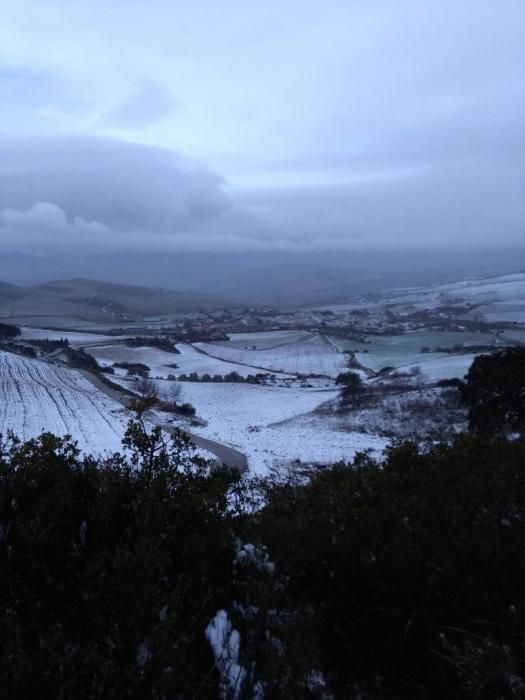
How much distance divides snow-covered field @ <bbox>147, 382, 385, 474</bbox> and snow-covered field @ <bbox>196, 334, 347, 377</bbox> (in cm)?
1302

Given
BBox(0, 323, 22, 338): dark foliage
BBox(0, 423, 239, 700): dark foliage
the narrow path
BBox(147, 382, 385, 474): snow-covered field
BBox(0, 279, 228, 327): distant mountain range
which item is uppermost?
BBox(0, 279, 228, 327): distant mountain range

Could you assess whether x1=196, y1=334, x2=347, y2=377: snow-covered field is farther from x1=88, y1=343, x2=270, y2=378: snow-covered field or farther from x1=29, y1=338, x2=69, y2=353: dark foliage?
x1=29, y1=338, x2=69, y2=353: dark foliage

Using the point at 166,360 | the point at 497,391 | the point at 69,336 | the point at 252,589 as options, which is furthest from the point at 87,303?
the point at 252,589

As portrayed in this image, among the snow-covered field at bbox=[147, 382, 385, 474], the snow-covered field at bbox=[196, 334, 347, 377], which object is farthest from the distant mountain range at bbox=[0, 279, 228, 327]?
the snow-covered field at bbox=[147, 382, 385, 474]

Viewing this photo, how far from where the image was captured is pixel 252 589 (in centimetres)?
332

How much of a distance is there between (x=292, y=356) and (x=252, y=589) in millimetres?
55783

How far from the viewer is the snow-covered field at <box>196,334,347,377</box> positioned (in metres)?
51.8

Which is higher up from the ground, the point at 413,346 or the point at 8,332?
the point at 8,332

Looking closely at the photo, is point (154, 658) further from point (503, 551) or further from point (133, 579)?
point (503, 551)

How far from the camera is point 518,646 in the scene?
8.32ft

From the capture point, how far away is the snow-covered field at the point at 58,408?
19.6 m

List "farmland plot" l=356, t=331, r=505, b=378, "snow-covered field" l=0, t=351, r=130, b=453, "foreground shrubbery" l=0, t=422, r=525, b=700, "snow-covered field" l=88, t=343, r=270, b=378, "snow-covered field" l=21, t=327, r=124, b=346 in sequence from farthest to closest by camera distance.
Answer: "snow-covered field" l=21, t=327, r=124, b=346 < "farmland plot" l=356, t=331, r=505, b=378 < "snow-covered field" l=88, t=343, r=270, b=378 < "snow-covered field" l=0, t=351, r=130, b=453 < "foreground shrubbery" l=0, t=422, r=525, b=700

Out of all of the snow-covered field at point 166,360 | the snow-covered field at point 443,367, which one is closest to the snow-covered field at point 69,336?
the snow-covered field at point 166,360

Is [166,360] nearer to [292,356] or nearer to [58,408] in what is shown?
[292,356]
